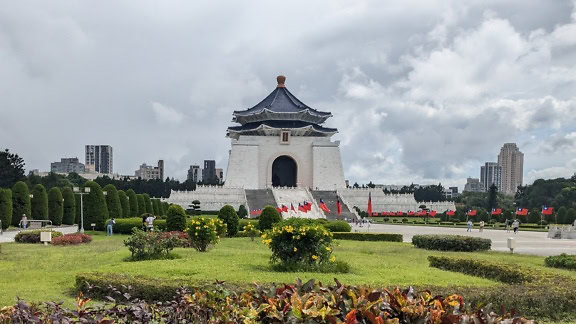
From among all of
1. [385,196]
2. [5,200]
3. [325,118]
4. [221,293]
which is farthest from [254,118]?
[221,293]

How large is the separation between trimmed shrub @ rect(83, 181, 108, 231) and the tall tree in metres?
23.8

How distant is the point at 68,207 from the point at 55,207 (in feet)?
5.25

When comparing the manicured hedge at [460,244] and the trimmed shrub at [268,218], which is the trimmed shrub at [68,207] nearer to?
the trimmed shrub at [268,218]

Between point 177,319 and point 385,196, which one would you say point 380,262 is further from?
point 385,196

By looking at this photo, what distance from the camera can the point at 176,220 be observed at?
2005 cm

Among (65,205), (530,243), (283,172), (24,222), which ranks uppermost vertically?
(283,172)

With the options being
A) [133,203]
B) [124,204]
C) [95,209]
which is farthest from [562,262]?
[133,203]

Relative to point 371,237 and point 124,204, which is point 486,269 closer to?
point 371,237

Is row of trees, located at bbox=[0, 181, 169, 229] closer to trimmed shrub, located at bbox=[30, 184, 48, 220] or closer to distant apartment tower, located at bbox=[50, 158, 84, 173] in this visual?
trimmed shrub, located at bbox=[30, 184, 48, 220]

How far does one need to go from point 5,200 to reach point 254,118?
109 ft

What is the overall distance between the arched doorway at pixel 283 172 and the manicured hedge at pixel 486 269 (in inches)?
1836

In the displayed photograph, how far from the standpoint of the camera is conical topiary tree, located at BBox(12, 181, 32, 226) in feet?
92.3

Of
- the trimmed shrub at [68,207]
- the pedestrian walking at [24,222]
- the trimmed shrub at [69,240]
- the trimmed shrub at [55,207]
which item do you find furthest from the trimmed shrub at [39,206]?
the trimmed shrub at [69,240]

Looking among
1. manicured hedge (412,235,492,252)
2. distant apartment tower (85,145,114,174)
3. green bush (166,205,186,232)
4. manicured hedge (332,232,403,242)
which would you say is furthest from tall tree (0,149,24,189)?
distant apartment tower (85,145,114,174)
